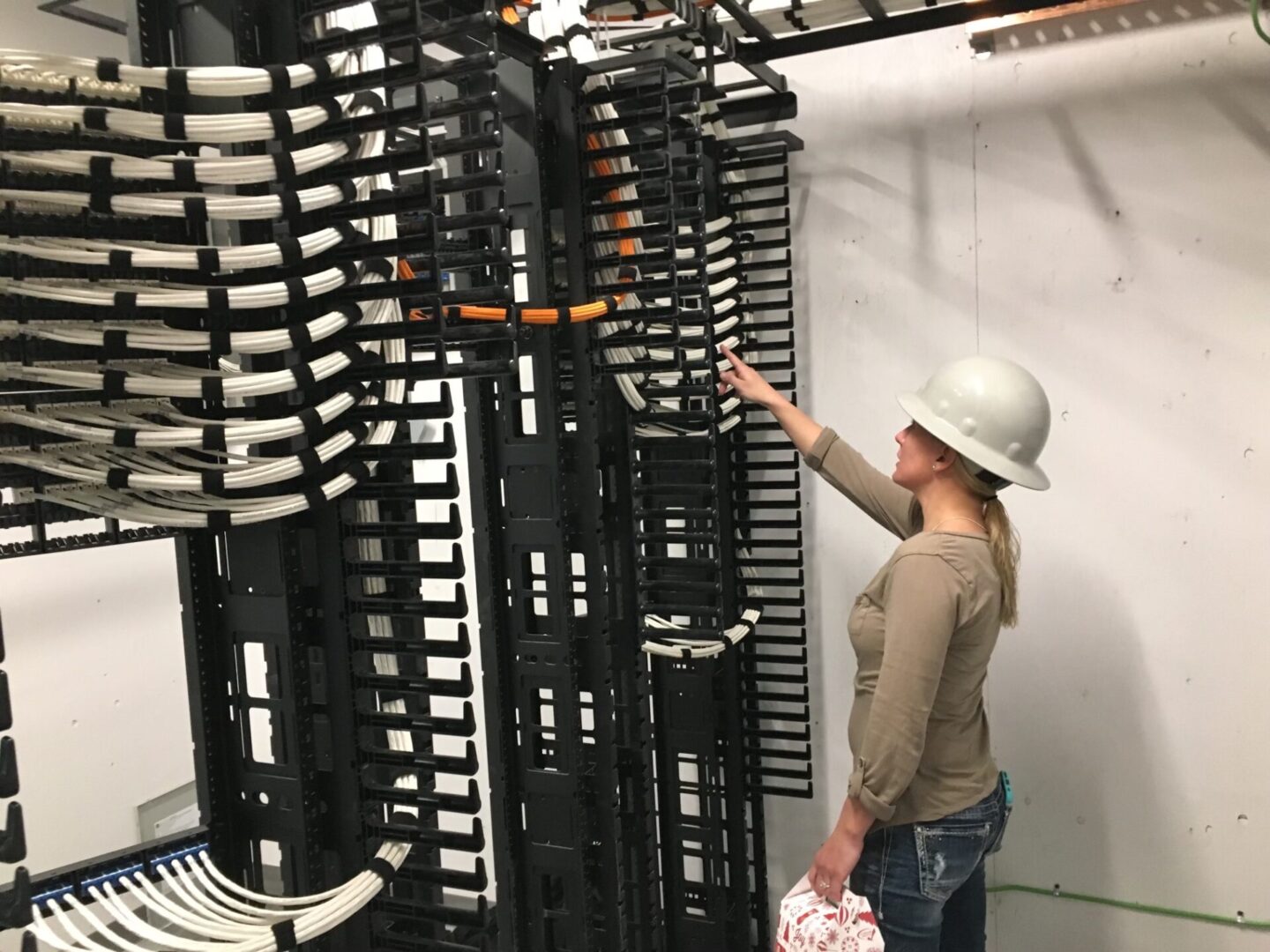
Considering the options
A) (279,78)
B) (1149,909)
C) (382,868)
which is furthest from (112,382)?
(1149,909)

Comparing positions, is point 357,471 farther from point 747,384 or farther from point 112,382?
point 747,384

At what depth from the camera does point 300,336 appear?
40.6 inches

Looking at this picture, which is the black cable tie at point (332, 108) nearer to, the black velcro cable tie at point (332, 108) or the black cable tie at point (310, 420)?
the black velcro cable tie at point (332, 108)

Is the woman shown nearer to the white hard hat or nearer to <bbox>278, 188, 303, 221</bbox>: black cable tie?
the white hard hat

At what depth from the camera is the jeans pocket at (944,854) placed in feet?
5.10

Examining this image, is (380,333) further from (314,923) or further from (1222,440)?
(1222,440)

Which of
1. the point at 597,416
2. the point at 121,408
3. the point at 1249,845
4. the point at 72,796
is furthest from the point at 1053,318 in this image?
the point at 72,796

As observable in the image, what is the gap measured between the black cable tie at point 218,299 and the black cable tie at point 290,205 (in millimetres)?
110

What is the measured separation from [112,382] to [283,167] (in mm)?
300

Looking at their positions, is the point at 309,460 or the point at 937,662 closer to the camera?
the point at 309,460

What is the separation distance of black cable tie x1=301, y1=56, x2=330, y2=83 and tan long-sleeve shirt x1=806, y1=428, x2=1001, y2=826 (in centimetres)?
111

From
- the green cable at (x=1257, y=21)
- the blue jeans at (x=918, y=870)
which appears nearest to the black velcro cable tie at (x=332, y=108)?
the blue jeans at (x=918, y=870)

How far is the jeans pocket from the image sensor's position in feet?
5.10

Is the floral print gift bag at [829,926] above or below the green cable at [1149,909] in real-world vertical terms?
above
